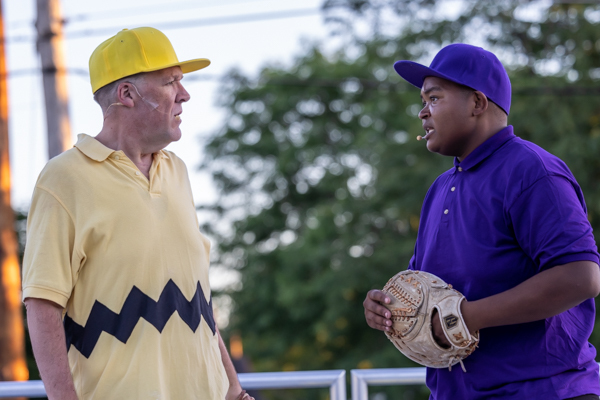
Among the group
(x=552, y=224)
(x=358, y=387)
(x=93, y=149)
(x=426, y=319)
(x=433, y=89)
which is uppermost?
(x=433, y=89)

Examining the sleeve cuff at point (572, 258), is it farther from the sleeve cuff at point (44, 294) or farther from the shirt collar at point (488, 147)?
the sleeve cuff at point (44, 294)

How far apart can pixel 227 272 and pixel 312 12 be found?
36.5ft

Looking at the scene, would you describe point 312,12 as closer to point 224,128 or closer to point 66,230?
point 66,230

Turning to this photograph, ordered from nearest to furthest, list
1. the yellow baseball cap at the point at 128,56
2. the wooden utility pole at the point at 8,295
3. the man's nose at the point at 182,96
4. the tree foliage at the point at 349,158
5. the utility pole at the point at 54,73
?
the yellow baseball cap at the point at 128,56 → the man's nose at the point at 182,96 → the utility pole at the point at 54,73 → the wooden utility pole at the point at 8,295 → the tree foliage at the point at 349,158

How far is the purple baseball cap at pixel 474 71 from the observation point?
229 cm

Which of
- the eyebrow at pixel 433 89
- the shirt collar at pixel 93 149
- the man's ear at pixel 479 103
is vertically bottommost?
the shirt collar at pixel 93 149

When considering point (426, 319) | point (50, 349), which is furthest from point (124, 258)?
point (426, 319)

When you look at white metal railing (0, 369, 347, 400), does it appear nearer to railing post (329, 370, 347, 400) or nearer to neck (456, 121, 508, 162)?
railing post (329, 370, 347, 400)

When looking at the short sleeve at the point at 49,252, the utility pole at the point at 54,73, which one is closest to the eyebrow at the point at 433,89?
the short sleeve at the point at 49,252

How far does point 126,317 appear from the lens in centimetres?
220

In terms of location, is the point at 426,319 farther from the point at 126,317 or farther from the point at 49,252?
the point at 49,252

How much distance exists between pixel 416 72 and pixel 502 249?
0.77 meters

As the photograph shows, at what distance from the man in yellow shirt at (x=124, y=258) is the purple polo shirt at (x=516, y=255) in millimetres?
898

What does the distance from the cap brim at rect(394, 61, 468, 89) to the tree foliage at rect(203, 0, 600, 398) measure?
24.2 ft
